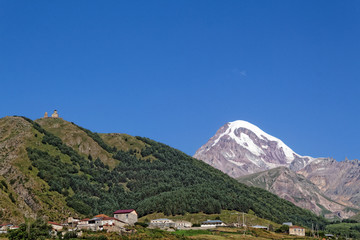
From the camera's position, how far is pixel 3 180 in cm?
19800

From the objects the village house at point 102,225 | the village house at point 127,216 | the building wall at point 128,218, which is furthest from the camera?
the village house at point 127,216

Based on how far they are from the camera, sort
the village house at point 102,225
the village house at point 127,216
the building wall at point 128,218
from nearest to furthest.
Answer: the village house at point 102,225, the building wall at point 128,218, the village house at point 127,216

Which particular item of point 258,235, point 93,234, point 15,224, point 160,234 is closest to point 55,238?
point 93,234

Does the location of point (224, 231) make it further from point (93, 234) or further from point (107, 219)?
point (93, 234)

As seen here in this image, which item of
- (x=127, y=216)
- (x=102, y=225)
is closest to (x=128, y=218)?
(x=127, y=216)

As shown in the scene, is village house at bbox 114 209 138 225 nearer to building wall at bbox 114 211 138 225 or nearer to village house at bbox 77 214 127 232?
building wall at bbox 114 211 138 225

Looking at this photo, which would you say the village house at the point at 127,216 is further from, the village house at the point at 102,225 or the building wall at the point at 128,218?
the village house at the point at 102,225

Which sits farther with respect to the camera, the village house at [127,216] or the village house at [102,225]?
the village house at [127,216]

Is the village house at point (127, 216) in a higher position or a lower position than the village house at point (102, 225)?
higher

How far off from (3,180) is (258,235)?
104527mm

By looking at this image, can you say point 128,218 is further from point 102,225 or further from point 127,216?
point 102,225

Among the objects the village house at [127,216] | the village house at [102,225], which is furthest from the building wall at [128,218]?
the village house at [102,225]

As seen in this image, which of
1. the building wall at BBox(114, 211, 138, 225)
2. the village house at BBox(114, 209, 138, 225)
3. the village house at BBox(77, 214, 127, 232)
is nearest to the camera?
the village house at BBox(77, 214, 127, 232)

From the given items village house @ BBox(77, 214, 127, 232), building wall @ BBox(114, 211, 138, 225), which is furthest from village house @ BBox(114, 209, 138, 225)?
village house @ BBox(77, 214, 127, 232)
